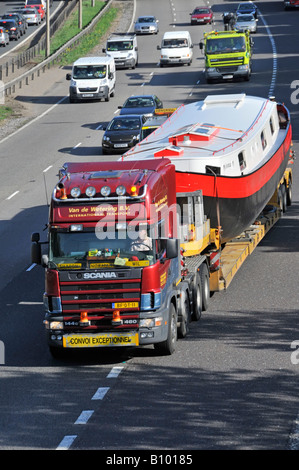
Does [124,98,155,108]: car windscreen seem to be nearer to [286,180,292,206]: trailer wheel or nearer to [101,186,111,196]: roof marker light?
[286,180,292,206]: trailer wheel

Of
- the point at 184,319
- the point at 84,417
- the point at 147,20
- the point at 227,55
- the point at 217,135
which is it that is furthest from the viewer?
the point at 147,20

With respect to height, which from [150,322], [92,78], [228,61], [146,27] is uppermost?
[150,322]

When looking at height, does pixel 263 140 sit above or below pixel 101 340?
above

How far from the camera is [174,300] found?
18766 millimetres

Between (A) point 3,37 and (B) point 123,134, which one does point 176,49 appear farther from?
(B) point 123,134

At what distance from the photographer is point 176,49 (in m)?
65.4

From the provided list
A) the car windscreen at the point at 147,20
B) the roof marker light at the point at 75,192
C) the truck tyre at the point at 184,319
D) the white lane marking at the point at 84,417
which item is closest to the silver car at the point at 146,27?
the car windscreen at the point at 147,20

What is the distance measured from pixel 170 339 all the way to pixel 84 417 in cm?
329

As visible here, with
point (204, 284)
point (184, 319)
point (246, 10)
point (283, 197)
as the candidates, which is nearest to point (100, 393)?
point (184, 319)

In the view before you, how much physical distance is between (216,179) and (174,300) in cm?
393

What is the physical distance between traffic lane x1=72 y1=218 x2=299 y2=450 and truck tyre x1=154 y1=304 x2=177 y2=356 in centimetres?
14

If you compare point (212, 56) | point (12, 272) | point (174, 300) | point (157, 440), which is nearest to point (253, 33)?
point (212, 56)

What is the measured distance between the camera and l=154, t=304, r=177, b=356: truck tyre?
1805 centimetres

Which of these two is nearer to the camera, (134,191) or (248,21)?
(134,191)
